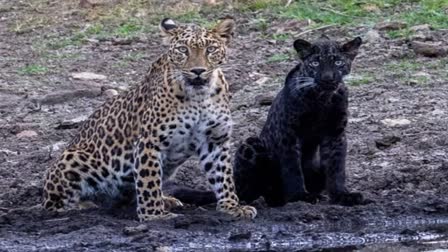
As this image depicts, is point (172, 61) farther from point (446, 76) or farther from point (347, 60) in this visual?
point (446, 76)

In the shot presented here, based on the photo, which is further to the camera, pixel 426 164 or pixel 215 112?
pixel 426 164

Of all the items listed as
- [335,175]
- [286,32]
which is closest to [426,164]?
[335,175]

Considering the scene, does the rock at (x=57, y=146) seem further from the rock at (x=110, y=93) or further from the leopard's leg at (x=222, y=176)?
the leopard's leg at (x=222, y=176)

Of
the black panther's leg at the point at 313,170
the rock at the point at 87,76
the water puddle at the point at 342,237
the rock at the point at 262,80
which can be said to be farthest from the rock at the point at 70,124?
the water puddle at the point at 342,237

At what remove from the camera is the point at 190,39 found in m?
11.1

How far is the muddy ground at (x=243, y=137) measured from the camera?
36.6 ft

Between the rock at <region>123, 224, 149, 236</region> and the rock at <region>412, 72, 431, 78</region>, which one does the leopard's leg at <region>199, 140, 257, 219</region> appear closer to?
the rock at <region>123, 224, 149, 236</region>

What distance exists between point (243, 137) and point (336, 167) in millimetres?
2375

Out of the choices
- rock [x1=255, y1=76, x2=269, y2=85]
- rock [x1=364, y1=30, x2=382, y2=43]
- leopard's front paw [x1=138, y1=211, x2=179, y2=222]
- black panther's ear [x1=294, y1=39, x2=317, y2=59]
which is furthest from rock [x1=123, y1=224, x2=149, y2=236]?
rock [x1=364, y1=30, x2=382, y2=43]

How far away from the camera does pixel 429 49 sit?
15438mm

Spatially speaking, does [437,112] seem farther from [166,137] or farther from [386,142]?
[166,137]

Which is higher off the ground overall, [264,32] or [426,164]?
[264,32]

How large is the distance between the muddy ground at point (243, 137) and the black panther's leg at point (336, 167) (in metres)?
0.15

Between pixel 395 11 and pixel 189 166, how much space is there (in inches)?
184
